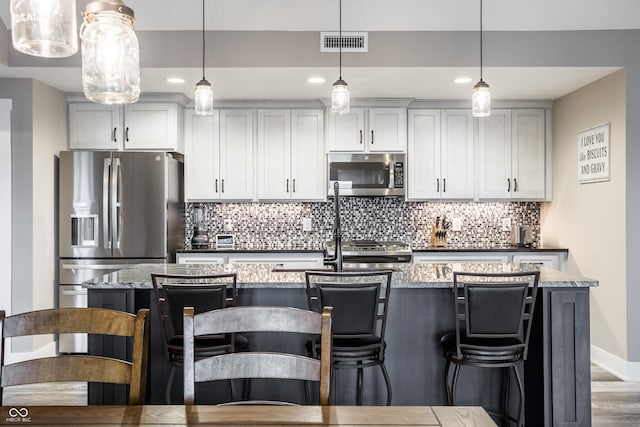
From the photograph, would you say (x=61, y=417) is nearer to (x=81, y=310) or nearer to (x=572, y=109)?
(x=81, y=310)

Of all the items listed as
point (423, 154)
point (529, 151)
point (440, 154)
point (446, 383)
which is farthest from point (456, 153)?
point (446, 383)

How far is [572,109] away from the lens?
196 inches

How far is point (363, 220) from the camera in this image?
18.8 ft

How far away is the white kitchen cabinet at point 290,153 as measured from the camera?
538cm

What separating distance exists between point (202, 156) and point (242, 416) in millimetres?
4376

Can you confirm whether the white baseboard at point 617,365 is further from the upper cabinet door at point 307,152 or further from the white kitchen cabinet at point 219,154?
the white kitchen cabinet at point 219,154

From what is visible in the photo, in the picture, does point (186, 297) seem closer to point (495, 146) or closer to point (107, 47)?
point (107, 47)

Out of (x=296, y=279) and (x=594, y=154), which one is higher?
(x=594, y=154)

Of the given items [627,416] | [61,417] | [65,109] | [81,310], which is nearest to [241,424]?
[61,417]

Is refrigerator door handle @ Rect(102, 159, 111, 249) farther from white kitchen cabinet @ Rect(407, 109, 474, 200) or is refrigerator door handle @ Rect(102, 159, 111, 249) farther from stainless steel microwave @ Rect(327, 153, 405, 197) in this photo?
white kitchen cabinet @ Rect(407, 109, 474, 200)

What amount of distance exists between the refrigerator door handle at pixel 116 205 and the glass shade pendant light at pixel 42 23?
3.98m

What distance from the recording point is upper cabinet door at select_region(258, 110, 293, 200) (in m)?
5.38

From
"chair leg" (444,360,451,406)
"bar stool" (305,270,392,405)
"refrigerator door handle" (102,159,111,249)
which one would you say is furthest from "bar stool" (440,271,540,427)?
"refrigerator door handle" (102,159,111,249)

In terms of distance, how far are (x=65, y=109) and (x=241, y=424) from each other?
4700 mm
